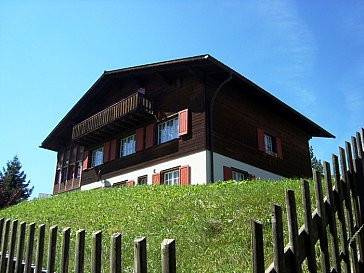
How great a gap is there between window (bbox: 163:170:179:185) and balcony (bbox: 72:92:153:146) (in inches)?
140

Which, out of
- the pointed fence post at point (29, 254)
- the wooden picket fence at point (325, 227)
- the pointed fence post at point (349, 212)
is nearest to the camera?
the wooden picket fence at point (325, 227)

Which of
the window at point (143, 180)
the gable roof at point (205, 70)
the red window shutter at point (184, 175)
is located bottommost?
the red window shutter at point (184, 175)

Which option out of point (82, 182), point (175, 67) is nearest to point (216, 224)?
point (175, 67)

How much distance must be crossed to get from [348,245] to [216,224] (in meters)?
4.17

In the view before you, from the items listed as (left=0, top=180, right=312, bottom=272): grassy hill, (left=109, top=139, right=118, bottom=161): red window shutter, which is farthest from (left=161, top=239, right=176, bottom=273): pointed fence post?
(left=109, top=139, right=118, bottom=161): red window shutter

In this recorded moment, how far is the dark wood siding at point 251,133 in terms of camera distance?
58.8ft

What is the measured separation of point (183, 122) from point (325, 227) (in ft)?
50.2

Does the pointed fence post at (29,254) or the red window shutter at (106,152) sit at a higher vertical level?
the red window shutter at (106,152)

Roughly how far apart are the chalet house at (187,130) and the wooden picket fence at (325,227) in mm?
12632

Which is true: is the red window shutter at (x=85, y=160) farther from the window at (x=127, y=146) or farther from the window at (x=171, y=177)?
the window at (x=171, y=177)

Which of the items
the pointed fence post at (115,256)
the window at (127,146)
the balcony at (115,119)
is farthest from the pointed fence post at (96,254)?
the window at (127,146)

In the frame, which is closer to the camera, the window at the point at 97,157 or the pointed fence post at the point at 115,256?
the pointed fence post at the point at 115,256

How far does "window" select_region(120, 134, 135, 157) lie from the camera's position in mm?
21458

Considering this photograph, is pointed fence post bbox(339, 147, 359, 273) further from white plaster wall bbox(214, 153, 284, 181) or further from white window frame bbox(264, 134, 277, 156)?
white window frame bbox(264, 134, 277, 156)
